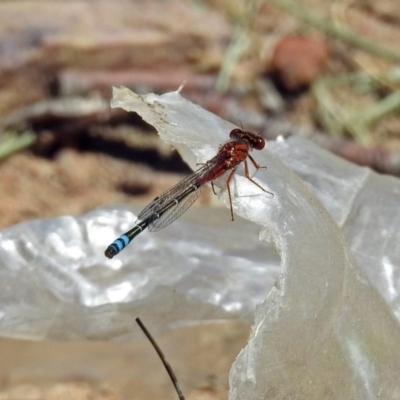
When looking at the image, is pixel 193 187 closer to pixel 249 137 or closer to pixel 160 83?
pixel 249 137

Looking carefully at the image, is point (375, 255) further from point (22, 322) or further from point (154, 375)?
point (22, 322)

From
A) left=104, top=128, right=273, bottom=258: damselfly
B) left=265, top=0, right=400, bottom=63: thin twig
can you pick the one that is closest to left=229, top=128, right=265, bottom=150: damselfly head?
left=104, top=128, right=273, bottom=258: damselfly

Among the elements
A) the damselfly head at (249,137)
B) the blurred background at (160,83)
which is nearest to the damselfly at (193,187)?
the damselfly head at (249,137)

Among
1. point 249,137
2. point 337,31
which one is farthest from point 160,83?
point 249,137

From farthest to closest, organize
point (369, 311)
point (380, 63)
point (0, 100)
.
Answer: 1. point (380, 63)
2. point (0, 100)
3. point (369, 311)

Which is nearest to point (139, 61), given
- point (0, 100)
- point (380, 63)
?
point (0, 100)

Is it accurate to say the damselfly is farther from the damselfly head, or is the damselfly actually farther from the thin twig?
the thin twig

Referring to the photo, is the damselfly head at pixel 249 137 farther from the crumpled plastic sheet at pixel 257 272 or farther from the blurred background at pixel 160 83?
the blurred background at pixel 160 83
